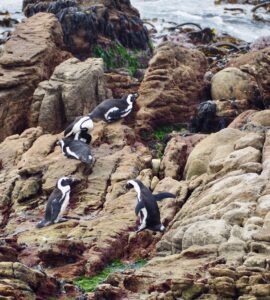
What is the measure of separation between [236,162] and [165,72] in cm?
787

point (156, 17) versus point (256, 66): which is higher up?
point (256, 66)

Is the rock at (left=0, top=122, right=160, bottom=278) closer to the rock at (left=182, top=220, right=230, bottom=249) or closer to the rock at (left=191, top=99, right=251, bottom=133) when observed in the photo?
the rock at (left=182, top=220, right=230, bottom=249)

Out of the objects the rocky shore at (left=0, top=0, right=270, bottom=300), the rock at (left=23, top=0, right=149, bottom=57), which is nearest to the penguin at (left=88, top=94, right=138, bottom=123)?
the rocky shore at (left=0, top=0, right=270, bottom=300)

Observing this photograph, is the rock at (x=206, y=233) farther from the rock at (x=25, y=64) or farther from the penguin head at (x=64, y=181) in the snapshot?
the rock at (x=25, y=64)

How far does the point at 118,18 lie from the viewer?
1166 inches

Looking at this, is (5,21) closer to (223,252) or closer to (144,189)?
(144,189)

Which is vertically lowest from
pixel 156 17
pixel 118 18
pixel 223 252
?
pixel 156 17

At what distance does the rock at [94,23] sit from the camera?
27.6 meters

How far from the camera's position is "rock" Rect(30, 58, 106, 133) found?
72.9 ft

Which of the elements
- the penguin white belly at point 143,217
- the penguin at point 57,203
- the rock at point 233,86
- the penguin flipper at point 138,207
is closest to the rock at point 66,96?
the rock at point 233,86

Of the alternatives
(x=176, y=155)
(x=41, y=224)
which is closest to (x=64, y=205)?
(x=41, y=224)

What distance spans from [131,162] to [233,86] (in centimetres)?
624

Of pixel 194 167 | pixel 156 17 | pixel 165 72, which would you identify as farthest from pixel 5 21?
pixel 194 167

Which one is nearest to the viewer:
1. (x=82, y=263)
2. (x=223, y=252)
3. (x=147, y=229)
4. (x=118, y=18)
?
(x=223, y=252)
